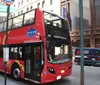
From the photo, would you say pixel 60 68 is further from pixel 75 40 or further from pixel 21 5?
pixel 21 5

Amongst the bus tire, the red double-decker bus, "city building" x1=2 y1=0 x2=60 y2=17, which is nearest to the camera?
the red double-decker bus

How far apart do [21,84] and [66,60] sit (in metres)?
2.56

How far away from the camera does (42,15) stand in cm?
1035

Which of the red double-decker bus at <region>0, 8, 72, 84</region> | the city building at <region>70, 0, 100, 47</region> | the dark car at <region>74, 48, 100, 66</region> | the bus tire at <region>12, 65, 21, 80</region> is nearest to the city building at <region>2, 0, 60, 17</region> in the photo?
the city building at <region>70, 0, 100, 47</region>

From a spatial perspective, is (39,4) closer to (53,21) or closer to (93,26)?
(93,26)

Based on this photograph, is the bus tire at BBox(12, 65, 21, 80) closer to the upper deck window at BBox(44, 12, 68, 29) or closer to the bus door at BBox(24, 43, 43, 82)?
the bus door at BBox(24, 43, 43, 82)

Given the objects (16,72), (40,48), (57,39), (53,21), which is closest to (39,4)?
(16,72)

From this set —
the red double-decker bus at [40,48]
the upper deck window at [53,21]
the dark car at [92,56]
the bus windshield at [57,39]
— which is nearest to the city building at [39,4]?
the dark car at [92,56]

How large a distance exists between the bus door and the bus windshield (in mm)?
462

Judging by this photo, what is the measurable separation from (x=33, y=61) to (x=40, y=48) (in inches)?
35.4

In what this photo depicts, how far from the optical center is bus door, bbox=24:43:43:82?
1006 cm

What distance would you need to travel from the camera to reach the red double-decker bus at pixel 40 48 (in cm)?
994

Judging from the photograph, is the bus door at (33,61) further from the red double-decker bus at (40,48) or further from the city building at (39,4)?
the city building at (39,4)

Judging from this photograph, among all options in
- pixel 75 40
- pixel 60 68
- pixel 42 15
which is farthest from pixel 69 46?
pixel 75 40
